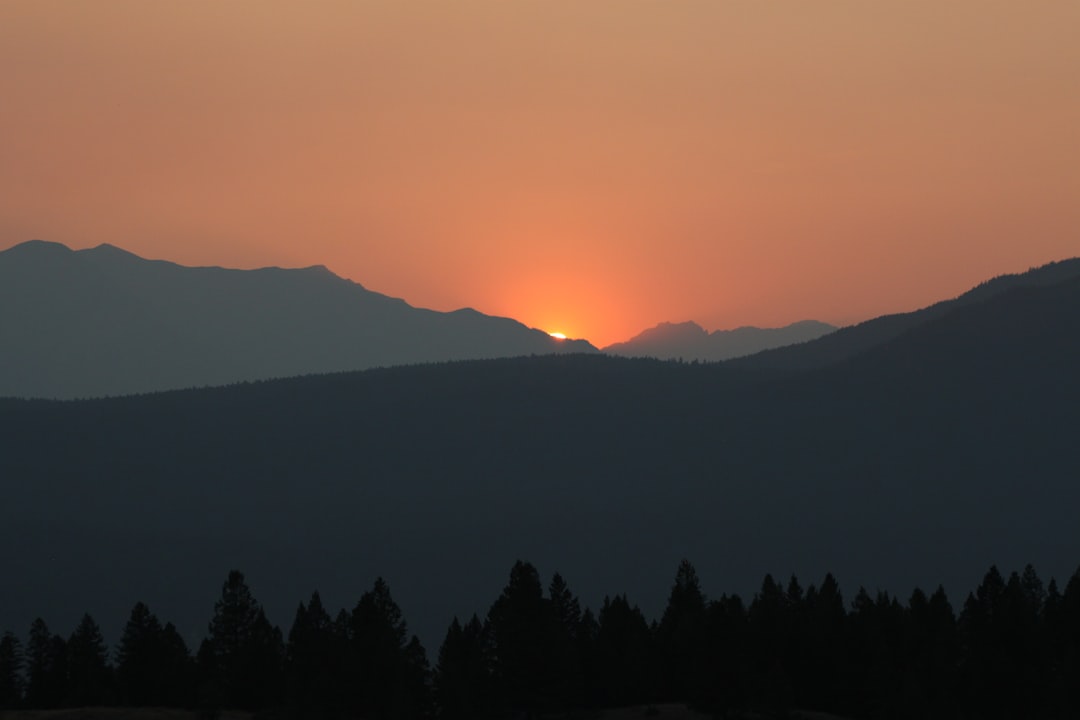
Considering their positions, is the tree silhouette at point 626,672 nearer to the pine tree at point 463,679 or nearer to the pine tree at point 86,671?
the pine tree at point 463,679

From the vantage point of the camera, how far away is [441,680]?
103375 millimetres

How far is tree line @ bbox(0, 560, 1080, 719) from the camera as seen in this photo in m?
103

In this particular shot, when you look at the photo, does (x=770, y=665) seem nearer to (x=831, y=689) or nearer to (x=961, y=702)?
(x=831, y=689)

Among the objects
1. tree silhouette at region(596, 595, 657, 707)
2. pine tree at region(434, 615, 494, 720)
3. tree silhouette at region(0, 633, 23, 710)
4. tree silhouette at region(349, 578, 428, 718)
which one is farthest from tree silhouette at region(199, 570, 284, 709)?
tree silhouette at region(596, 595, 657, 707)

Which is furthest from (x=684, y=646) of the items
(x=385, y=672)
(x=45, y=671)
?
(x=45, y=671)

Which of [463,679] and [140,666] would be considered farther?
[140,666]

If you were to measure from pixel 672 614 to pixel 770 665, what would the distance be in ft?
42.6

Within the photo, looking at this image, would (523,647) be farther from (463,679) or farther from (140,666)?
(140,666)

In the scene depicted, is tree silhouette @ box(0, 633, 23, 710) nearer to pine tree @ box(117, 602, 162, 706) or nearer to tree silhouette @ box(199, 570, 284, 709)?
pine tree @ box(117, 602, 162, 706)

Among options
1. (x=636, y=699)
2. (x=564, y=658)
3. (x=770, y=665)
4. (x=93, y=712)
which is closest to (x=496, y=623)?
(x=564, y=658)

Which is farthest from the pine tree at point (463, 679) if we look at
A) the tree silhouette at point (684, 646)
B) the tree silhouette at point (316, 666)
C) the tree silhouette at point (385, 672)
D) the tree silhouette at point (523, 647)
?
the tree silhouette at point (684, 646)

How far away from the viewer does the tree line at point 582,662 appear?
339ft

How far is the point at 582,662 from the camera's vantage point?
113750 mm

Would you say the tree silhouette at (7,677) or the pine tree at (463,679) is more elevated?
the tree silhouette at (7,677)
